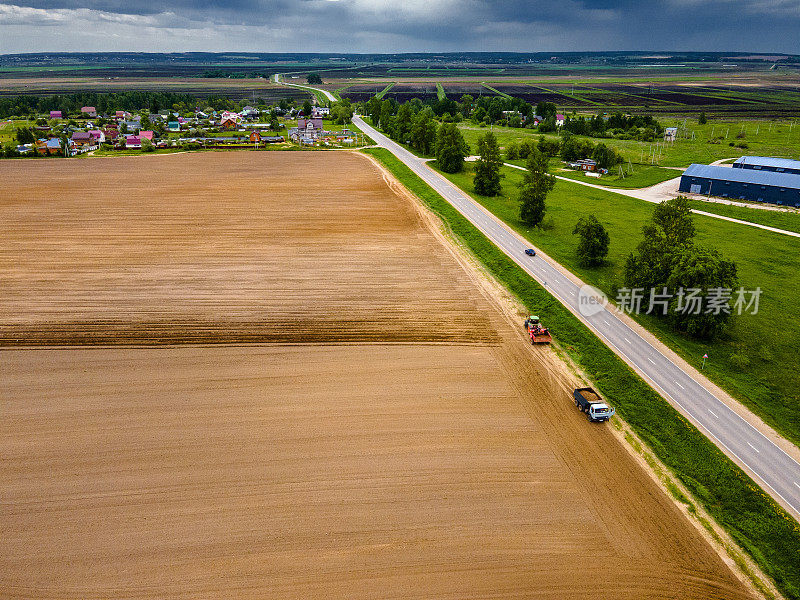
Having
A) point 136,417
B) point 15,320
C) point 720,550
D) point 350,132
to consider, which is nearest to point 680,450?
point 720,550

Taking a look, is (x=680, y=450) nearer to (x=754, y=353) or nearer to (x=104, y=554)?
(x=754, y=353)

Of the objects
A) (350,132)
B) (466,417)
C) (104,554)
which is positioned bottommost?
(104,554)

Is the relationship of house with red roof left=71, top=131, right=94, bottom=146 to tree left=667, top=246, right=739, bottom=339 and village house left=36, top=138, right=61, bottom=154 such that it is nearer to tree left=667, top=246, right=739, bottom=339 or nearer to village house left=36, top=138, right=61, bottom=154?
village house left=36, top=138, right=61, bottom=154

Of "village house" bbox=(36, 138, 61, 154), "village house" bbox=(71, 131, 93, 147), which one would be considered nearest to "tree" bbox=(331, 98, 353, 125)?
"village house" bbox=(71, 131, 93, 147)

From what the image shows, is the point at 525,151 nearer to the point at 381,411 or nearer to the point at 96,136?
the point at 381,411

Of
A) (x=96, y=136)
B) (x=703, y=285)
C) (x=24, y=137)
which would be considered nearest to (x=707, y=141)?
(x=703, y=285)

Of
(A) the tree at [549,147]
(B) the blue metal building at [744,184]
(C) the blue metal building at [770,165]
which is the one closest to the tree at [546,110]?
(A) the tree at [549,147]
